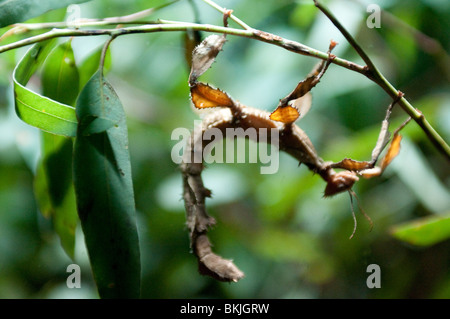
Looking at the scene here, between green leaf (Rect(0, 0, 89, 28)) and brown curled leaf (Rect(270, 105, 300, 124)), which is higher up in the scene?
green leaf (Rect(0, 0, 89, 28))

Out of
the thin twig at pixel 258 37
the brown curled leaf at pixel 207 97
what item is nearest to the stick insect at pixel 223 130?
the brown curled leaf at pixel 207 97

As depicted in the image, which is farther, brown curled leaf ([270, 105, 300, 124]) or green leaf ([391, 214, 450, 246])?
green leaf ([391, 214, 450, 246])

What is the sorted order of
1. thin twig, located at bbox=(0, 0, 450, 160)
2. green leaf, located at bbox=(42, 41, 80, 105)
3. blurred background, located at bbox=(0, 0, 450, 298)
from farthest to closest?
blurred background, located at bbox=(0, 0, 450, 298) < green leaf, located at bbox=(42, 41, 80, 105) < thin twig, located at bbox=(0, 0, 450, 160)

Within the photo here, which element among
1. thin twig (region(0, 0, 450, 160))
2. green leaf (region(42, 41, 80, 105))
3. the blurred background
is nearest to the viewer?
thin twig (region(0, 0, 450, 160))

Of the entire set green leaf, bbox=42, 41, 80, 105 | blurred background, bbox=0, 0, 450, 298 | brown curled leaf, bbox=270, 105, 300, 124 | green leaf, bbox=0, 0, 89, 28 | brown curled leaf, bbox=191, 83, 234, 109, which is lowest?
blurred background, bbox=0, 0, 450, 298

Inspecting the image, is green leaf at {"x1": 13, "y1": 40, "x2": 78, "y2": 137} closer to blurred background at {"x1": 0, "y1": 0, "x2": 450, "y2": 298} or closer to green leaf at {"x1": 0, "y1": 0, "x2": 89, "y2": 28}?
green leaf at {"x1": 0, "y1": 0, "x2": 89, "y2": 28}

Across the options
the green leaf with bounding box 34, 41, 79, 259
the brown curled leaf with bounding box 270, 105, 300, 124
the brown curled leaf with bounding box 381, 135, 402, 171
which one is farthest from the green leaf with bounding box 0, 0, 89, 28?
the brown curled leaf with bounding box 381, 135, 402, 171
